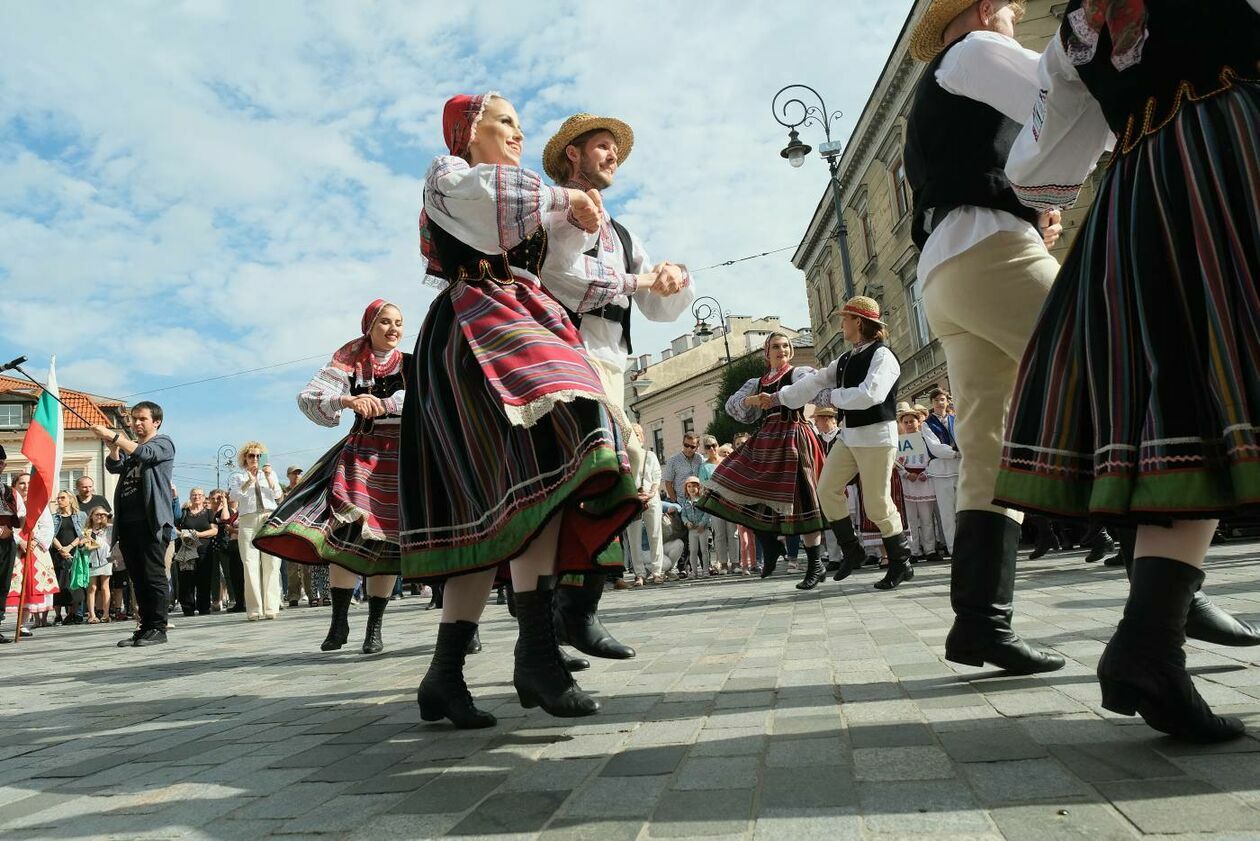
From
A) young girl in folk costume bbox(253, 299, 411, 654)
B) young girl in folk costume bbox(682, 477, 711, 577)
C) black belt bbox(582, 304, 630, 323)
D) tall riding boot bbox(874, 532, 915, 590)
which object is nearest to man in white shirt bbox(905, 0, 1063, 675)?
black belt bbox(582, 304, 630, 323)

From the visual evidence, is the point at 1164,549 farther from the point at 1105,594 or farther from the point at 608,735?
the point at 1105,594

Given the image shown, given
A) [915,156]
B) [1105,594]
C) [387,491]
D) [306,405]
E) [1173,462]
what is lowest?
[1105,594]

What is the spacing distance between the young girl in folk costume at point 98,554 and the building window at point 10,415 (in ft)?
142

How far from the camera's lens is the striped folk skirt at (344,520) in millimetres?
4887

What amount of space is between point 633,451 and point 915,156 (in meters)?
1.84

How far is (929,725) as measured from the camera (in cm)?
221

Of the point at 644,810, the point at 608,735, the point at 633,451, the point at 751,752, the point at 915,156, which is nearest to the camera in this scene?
the point at 644,810

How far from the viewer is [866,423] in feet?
22.7

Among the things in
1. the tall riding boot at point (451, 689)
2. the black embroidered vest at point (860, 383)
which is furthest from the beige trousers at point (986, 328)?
the black embroidered vest at point (860, 383)

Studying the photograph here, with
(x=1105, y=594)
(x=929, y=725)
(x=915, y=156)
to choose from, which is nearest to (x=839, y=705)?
(x=929, y=725)

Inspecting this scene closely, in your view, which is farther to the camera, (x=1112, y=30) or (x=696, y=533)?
(x=696, y=533)

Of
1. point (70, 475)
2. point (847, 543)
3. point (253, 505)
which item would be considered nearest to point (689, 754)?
point (847, 543)

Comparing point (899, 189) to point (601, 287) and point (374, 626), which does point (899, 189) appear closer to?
point (374, 626)

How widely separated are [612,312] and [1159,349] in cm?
264
